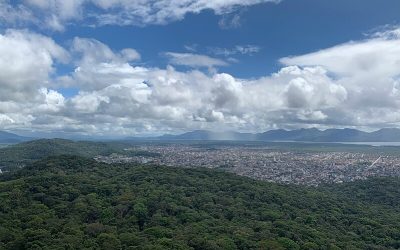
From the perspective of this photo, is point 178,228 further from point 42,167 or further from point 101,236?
point 42,167

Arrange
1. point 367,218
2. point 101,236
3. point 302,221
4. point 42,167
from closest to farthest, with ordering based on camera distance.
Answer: point 101,236 → point 302,221 → point 367,218 → point 42,167

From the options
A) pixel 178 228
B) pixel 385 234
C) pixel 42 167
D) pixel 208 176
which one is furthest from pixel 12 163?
pixel 385 234

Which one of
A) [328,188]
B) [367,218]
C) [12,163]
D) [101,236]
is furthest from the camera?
[12,163]

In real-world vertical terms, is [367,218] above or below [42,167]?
below

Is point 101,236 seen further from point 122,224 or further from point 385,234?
point 385,234

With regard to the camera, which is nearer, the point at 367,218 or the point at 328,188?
the point at 367,218

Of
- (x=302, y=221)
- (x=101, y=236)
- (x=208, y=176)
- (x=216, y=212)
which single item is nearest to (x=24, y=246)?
(x=101, y=236)
